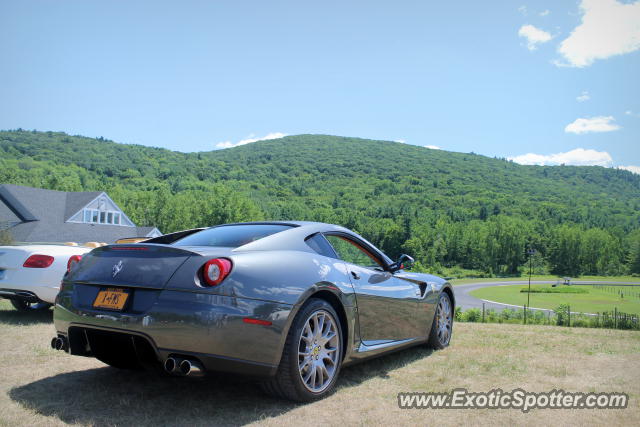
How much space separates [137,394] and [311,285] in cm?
147

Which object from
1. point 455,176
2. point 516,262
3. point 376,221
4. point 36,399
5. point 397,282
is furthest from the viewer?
point 455,176

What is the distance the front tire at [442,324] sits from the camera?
5508 mm

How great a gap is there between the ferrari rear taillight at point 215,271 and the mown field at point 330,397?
710 mm

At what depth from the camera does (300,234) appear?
12.6 ft

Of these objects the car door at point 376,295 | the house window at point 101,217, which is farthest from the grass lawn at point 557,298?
the car door at point 376,295

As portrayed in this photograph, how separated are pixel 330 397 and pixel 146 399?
1.29m

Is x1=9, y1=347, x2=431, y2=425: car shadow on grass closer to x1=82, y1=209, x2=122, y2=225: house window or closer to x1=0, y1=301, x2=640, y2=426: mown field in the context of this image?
x1=0, y1=301, x2=640, y2=426: mown field

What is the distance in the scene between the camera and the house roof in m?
34.1

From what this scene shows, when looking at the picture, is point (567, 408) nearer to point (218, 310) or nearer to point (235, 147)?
point (218, 310)

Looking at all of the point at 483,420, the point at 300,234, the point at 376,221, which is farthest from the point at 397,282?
the point at 376,221

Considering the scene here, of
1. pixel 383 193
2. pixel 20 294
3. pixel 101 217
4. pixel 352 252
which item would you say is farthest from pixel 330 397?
pixel 383 193

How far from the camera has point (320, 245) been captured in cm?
391

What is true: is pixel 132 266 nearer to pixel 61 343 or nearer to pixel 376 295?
pixel 61 343

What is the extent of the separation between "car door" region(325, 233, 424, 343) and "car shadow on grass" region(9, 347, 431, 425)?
476 mm
